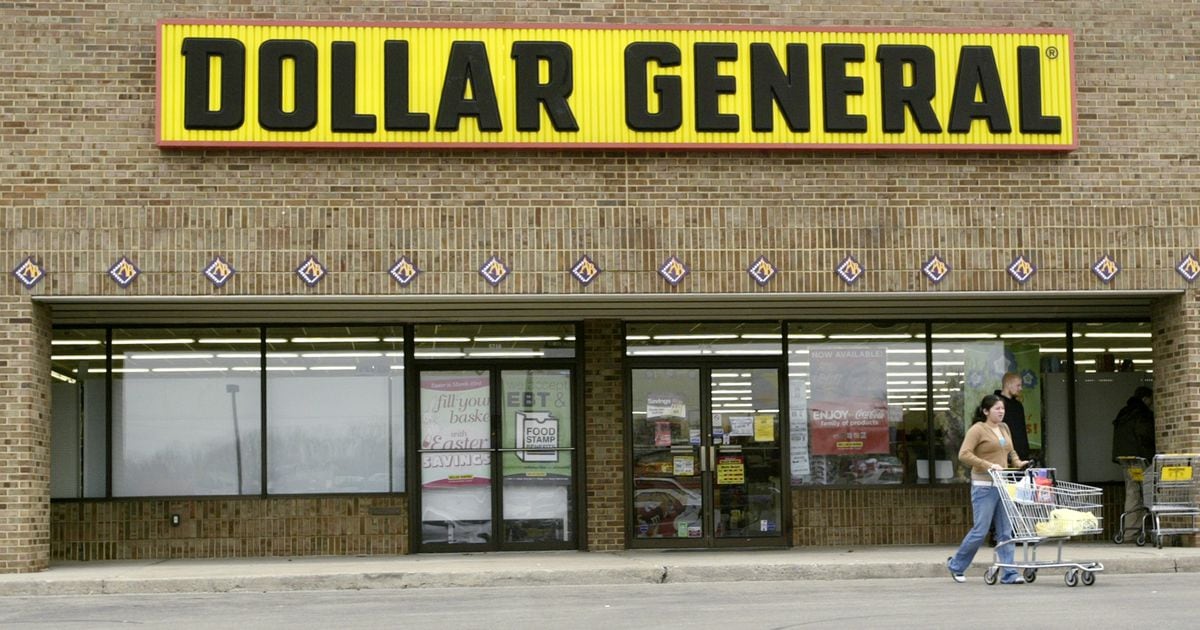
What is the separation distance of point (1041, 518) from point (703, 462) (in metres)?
5.04

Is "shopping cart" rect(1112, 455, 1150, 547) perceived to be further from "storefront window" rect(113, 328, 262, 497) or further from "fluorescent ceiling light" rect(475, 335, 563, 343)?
"storefront window" rect(113, 328, 262, 497)

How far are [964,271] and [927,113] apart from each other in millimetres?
1707

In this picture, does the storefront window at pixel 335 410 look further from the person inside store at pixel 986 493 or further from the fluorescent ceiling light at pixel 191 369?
the person inside store at pixel 986 493

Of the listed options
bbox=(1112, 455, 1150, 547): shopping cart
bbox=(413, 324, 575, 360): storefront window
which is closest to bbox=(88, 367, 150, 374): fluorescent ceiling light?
bbox=(413, 324, 575, 360): storefront window

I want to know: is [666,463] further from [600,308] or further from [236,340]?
[236,340]

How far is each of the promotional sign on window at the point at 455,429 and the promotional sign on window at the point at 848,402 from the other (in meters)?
3.84

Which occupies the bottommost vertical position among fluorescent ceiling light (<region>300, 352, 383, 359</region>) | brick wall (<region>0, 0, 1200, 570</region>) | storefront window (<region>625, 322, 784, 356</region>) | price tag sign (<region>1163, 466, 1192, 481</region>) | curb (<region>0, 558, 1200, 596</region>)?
curb (<region>0, 558, 1200, 596</region>)

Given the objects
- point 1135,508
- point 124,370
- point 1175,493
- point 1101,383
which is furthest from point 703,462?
point 124,370

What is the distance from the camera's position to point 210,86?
15930mm

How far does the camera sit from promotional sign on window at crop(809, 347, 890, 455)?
18.5 m

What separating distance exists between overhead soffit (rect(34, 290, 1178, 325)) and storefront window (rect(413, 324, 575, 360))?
180 millimetres

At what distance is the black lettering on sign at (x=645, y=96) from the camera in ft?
53.5

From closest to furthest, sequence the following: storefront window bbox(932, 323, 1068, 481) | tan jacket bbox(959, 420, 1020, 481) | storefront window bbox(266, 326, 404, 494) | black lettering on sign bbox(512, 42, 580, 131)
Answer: tan jacket bbox(959, 420, 1020, 481) < black lettering on sign bbox(512, 42, 580, 131) < storefront window bbox(266, 326, 404, 494) < storefront window bbox(932, 323, 1068, 481)

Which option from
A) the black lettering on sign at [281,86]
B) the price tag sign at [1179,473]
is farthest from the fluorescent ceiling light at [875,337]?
the black lettering on sign at [281,86]
